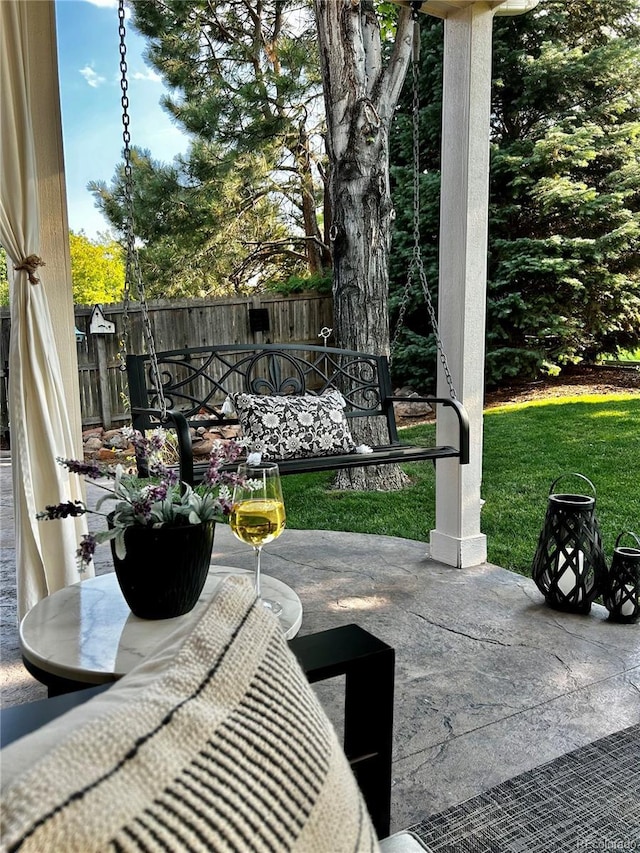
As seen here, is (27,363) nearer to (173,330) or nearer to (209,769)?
(209,769)

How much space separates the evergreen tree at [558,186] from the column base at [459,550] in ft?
11.4

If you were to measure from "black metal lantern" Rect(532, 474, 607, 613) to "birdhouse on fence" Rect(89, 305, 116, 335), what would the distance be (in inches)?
183

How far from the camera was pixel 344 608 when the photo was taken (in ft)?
8.50

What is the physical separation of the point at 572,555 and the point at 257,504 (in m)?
1.47

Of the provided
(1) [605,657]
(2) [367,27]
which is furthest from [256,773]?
(2) [367,27]

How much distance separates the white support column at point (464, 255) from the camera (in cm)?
279

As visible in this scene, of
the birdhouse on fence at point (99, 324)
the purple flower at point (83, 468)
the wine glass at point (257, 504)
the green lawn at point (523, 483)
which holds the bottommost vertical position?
the green lawn at point (523, 483)

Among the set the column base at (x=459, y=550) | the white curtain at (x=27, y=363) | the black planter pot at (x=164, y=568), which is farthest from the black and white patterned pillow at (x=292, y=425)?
the black planter pot at (x=164, y=568)

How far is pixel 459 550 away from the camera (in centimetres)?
301

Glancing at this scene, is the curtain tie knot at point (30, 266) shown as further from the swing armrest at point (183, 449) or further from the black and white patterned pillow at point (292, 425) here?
the black and white patterned pillow at point (292, 425)

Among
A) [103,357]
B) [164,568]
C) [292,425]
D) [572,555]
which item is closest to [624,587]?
[572,555]

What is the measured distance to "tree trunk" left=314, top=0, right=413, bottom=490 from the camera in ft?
13.5

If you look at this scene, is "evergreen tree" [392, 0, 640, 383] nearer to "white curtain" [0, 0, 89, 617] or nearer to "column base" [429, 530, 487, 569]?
"column base" [429, 530, 487, 569]

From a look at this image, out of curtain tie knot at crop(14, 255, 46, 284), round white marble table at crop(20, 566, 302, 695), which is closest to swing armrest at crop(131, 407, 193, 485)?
curtain tie knot at crop(14, 255, 46, 284)
